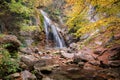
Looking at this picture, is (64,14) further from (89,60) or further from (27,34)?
(89,60)

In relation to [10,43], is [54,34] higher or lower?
higher

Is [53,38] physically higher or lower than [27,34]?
higher

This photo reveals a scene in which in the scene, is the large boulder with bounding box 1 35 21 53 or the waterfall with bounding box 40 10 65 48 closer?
the large boulder with bounding box 1 35 21 53

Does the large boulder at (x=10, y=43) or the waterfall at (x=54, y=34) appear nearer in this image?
the large boulder at (x=10, y=43)

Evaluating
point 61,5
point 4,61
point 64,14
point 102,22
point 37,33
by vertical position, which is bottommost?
point 4,61

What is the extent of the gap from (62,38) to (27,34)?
6411mm

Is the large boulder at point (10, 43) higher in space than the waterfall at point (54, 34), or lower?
lower

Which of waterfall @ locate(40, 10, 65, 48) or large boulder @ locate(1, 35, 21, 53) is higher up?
waterfall @ locate(40, 10, 65, 48)

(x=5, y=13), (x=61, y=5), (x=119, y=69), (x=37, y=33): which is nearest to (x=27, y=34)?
(x=37, y=33)

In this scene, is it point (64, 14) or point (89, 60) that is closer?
point (89, 60)

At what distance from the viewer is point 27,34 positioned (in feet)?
65.4

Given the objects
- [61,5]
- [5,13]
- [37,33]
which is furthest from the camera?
[61,5]

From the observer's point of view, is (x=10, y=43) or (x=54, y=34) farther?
(x=54, y=34)

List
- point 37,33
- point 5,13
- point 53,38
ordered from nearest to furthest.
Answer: point 5,13, point 37,33, point 53,38
